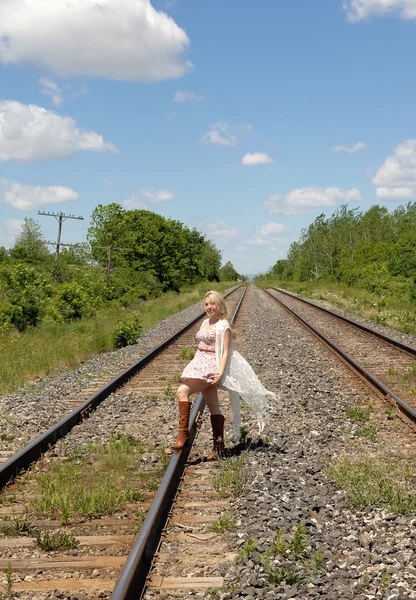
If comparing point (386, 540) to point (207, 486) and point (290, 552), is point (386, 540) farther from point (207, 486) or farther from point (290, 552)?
point (207, 486)

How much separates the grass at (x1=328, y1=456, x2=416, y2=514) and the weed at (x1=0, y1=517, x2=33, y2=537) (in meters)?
2.58

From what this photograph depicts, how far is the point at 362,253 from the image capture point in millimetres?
61188

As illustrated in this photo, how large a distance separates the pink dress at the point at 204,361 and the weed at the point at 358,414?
2557 mm

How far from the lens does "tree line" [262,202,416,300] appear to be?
4219 centimetres

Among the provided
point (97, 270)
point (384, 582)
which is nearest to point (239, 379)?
point (384, 582)

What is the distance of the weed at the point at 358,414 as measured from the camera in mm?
8312

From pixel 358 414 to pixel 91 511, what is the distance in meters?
4.25

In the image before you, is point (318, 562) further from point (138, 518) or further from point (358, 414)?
point (358, 414)

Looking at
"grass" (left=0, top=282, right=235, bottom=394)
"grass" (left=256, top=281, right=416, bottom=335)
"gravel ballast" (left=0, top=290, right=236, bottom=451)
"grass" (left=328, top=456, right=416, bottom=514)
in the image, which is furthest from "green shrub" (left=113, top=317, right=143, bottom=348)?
"grass" (left=328, top=456, right=416, bottom=514)

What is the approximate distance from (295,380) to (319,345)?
5162mm

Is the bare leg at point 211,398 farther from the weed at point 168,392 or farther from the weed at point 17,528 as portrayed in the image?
the weed at point 168,392

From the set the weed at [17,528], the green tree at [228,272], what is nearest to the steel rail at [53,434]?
the weed at [17,528]

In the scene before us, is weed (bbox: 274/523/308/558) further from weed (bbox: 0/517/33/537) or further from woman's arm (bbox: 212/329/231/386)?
woman's arm (bbox: 212/329/231/386)

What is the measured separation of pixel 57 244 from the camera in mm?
41094
